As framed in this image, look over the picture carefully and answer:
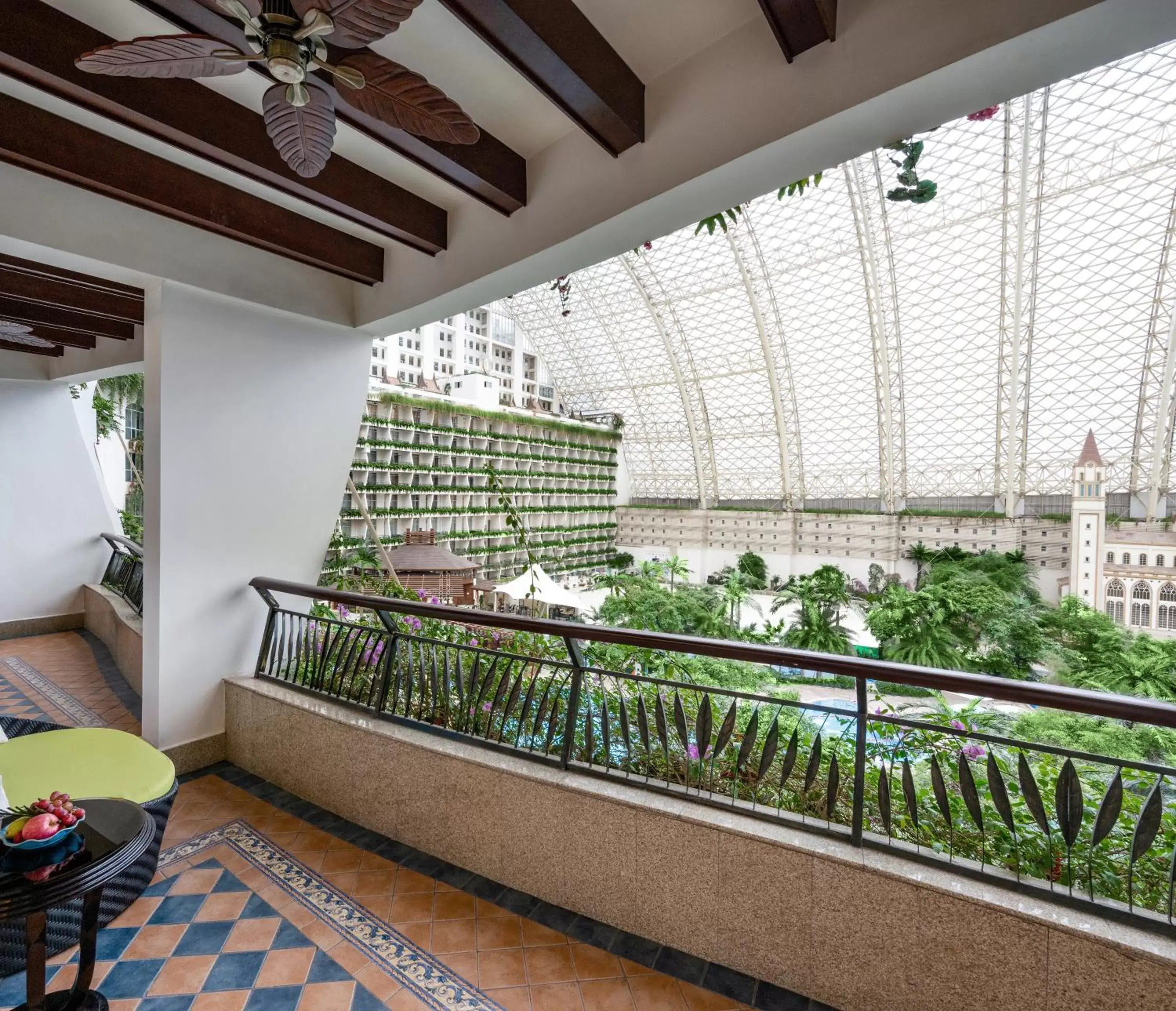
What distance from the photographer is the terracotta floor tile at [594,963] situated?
1.77 metres

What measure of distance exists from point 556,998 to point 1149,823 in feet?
5.29

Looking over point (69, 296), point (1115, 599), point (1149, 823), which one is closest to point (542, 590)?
point (69, 296)

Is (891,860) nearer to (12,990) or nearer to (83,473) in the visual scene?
(12,990)

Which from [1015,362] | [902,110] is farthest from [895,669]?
[1015,362]

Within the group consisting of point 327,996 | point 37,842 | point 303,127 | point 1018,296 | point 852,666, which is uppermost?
point 1018,296

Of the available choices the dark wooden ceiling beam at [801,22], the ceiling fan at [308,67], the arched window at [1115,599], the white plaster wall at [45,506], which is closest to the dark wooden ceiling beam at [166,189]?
the ceiling fan at [308,67]

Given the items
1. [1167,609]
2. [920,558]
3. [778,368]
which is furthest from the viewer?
[778,368]

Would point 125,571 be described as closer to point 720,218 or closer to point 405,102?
point 405,102

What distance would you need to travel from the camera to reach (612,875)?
1.94 metres

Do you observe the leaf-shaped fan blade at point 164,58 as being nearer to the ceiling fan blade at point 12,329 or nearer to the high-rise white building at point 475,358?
the ceiling fan blade at point 12,329

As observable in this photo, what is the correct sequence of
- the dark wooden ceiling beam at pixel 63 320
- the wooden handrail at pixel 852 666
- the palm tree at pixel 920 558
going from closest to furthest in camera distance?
1. the wooden handrail at pixel 852 666
2. the dark wooden ceiling beam at pixel 63 320
3. the palm tree at pixel 920 558

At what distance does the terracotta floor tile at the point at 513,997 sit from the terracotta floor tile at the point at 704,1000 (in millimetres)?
449

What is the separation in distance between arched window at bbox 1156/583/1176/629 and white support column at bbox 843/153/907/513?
251 inches

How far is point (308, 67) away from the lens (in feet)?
4.41
